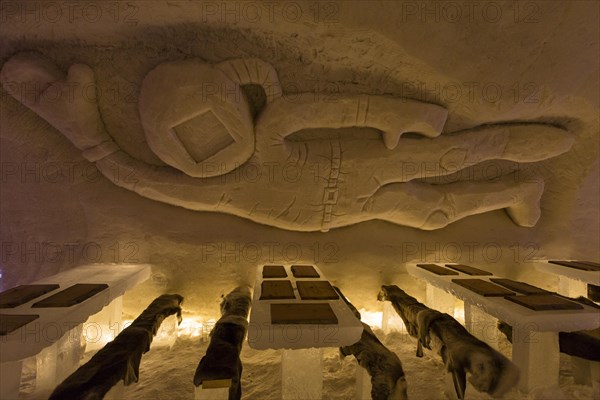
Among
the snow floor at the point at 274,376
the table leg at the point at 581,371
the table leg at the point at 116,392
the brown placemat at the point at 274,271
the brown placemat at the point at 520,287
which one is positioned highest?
the brown placemat at the point at 274,271

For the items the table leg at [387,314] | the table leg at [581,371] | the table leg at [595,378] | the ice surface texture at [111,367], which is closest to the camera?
the ice surface texture at [111,367]

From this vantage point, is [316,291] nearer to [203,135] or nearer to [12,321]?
[203,135]

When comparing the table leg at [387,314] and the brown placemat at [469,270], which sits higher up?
the brown placemat at [469,270]

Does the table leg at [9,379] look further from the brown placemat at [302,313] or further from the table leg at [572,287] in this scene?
the table leg at [572,287]

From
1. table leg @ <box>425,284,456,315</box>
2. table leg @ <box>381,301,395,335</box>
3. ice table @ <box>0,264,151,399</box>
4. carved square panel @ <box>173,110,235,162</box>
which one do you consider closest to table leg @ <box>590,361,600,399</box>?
table leg @ <box>425,284,456,315</box>

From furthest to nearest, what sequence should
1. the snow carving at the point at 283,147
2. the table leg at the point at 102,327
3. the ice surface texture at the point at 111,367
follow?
the table leg at the point at 102,327, the snow carving at the point at 283,147, the ice surface texture at the point at 111,367

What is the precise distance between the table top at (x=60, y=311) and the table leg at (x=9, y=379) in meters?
0.16

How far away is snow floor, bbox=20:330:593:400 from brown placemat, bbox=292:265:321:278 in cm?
75

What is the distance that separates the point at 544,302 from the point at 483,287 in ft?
1.39

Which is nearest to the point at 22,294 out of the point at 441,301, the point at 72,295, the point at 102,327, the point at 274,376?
the point at 72,295

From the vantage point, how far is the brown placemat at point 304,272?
2.91 m

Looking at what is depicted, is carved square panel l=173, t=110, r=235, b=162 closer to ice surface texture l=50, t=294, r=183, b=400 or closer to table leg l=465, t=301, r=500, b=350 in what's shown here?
ice surface texture l=50, t=294, r=183, b=400

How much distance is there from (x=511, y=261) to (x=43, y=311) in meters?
4.55

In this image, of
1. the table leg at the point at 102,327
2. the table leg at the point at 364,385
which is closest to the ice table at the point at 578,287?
the table leg at the point at 364,385
